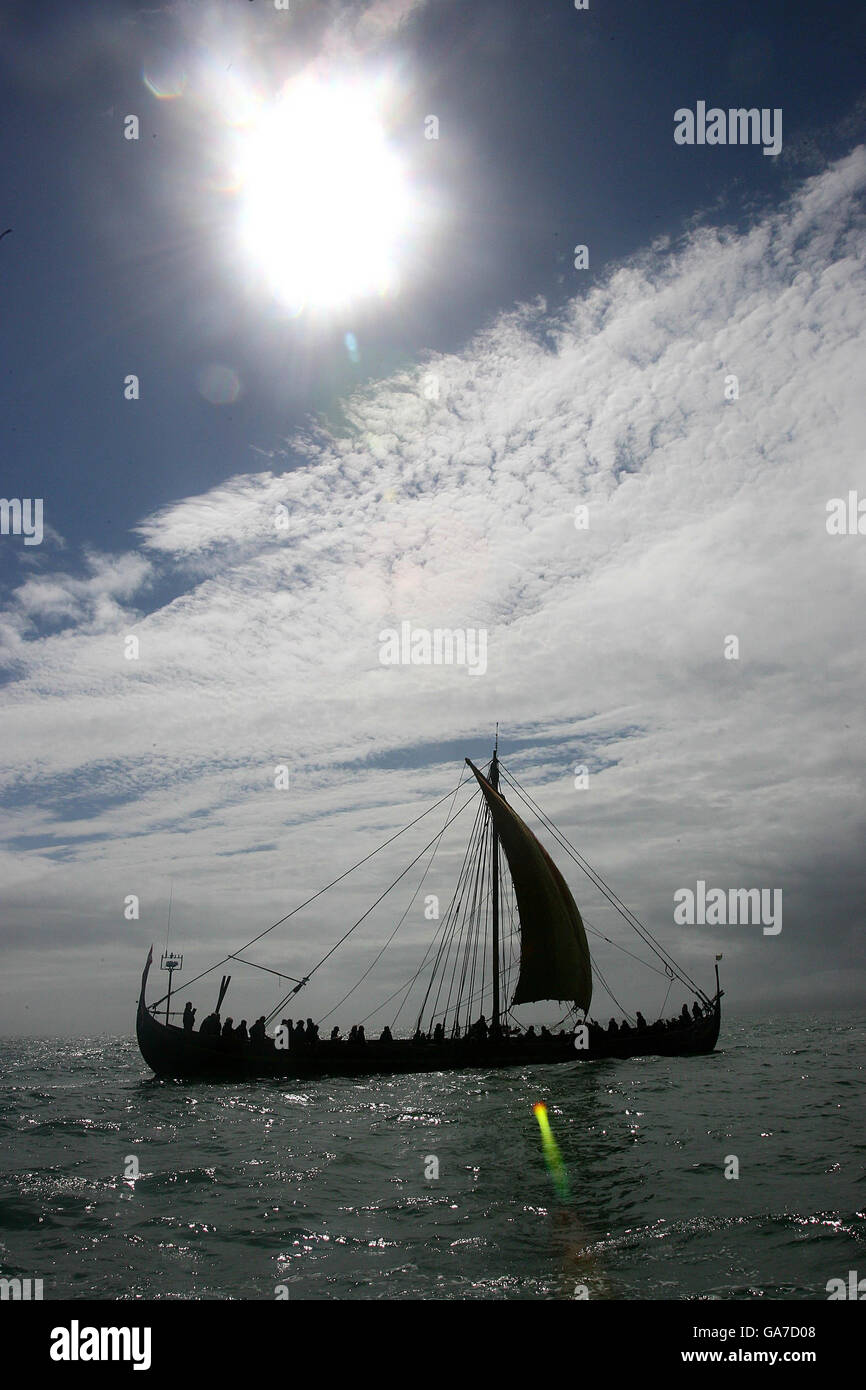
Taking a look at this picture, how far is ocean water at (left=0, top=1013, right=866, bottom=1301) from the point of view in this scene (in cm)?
1101

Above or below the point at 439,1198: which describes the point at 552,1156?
below

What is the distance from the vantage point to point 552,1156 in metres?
18.9

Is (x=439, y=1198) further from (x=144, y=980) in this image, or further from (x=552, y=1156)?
(x=144, y=980)

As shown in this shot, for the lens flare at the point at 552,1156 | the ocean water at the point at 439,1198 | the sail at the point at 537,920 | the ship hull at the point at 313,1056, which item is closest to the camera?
the ocean water at the point at 439,1198

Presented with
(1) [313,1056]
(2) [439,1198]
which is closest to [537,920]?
(1) [313,1056]

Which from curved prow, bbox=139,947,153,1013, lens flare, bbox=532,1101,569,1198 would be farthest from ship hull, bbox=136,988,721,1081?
lens flare, bbox=532,1101,569,1198

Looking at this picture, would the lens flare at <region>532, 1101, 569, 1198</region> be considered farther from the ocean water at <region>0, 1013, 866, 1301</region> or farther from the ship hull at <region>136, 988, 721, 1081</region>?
the ship hull at <region>136, 988, 721, 1081</region>

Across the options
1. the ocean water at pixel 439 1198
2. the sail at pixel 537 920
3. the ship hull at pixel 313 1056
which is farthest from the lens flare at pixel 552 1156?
the sail at pixel 537 920

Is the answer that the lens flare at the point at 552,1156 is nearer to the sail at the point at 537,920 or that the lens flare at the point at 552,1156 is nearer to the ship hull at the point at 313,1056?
the ship hull at the point at 313,1056

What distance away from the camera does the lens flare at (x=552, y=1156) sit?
1596 cm

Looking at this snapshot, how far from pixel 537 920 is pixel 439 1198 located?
26.9 metres

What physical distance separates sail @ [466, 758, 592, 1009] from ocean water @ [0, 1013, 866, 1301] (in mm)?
11587

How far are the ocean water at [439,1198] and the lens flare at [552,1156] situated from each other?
214 millimetres

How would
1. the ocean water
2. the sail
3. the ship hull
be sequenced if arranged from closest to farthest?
the ocean water < the ship hull < the sail
